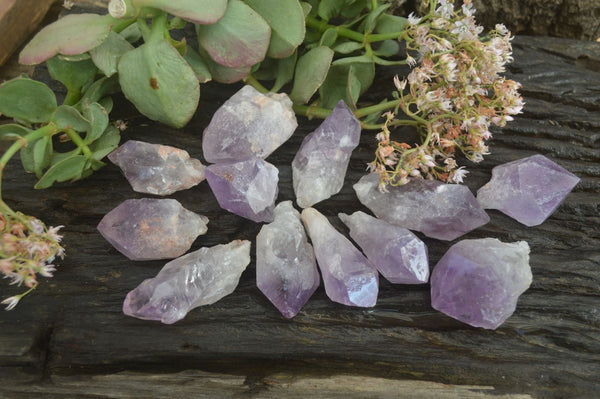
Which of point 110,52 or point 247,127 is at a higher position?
point 110,52

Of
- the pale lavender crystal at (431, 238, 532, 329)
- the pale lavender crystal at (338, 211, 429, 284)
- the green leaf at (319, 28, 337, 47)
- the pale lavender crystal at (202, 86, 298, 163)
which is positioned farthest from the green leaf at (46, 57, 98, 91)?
the pale lavender crystal at (431, 238, 532, 329)

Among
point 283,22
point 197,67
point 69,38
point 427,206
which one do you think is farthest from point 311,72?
point 69,38

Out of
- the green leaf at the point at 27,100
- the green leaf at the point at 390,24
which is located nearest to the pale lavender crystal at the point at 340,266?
the green leaf at the point at 390,24

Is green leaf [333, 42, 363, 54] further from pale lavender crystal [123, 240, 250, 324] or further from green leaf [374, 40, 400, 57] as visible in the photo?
pale lavender crystal [123, 240, 250, 324]

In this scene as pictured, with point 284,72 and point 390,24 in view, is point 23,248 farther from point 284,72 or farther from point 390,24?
point 390,24

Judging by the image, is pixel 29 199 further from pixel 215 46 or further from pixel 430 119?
pixel 430 119

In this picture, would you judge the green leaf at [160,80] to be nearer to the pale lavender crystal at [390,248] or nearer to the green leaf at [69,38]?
the green leaf at [69,38]
